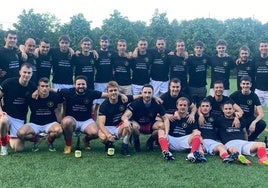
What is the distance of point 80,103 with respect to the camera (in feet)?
22.7

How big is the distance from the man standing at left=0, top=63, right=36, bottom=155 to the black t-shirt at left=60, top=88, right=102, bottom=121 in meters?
0.61

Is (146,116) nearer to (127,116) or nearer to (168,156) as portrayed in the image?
(127,116)

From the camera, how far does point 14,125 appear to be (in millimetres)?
6672

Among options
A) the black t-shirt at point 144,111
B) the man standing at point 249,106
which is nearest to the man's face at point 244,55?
the man standing at point 249,106

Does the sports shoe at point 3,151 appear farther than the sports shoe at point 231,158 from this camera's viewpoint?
Yes

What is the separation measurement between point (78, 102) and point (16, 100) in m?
1.07

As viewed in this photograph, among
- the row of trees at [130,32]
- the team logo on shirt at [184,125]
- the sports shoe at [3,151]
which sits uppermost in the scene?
the row of trees at [130,32]

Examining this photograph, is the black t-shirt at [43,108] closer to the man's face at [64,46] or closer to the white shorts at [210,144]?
the man's face at [64,46]

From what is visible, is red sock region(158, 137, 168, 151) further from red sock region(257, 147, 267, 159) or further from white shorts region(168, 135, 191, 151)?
red sock region(257, 147, 267, 159)

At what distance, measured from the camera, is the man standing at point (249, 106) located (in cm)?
734

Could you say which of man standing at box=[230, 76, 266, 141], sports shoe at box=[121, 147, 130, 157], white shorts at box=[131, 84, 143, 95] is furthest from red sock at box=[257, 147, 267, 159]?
white shorts at box=[131, 84, 143, 95]

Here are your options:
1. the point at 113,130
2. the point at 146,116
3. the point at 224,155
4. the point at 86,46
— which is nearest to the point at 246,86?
the point at 224,155

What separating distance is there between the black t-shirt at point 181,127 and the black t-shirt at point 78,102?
4.75 ft

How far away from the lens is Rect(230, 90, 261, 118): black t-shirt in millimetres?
7523
